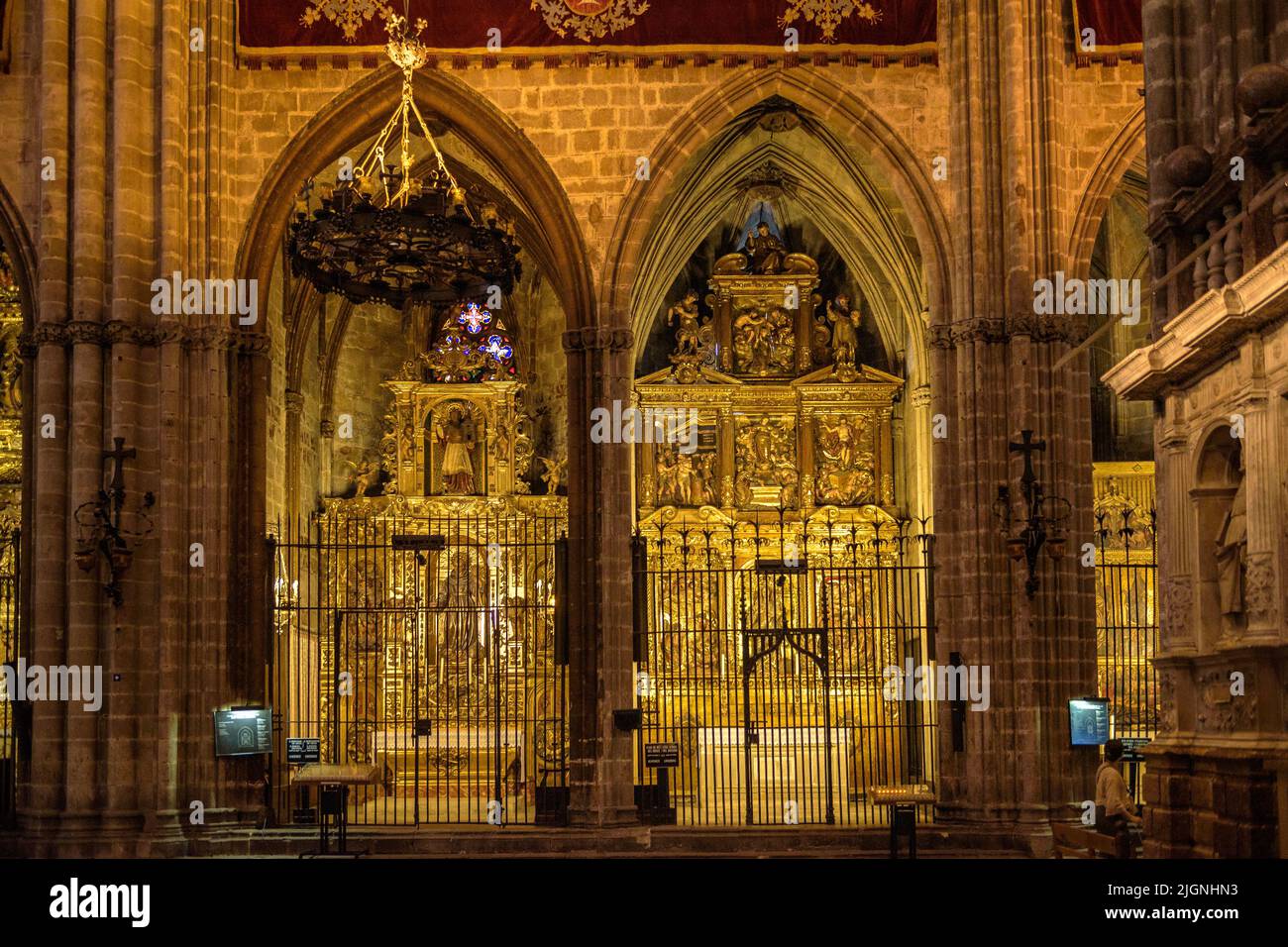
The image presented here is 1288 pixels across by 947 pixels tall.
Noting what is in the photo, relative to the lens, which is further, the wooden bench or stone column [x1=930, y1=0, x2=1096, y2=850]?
stone column [x1=930, y1=0, x2=1096, y2=850]

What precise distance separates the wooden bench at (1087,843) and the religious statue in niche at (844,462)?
40.0 ft

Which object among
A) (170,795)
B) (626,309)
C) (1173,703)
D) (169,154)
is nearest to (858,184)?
(626,309)

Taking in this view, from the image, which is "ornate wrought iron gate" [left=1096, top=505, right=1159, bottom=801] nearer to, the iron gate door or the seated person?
the iron gate door

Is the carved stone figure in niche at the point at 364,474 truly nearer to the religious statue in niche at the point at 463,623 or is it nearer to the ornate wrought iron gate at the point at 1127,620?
the religious statue in niche at the point at 463,623

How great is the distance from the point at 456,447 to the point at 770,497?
15.3 feet

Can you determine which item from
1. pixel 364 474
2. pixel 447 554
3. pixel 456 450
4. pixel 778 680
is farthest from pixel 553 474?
pixel 778 680

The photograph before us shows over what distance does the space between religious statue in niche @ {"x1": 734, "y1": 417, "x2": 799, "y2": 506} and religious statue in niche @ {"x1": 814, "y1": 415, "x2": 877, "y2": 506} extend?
409 millimetres

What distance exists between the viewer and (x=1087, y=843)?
12.9 meters

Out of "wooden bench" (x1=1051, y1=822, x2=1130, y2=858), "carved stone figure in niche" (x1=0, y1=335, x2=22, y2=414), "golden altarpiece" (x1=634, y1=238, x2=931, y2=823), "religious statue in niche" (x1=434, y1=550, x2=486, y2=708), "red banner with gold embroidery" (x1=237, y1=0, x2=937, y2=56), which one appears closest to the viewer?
"wooden bench" (x1=1051, y1=822, x2=1130, y2=858)

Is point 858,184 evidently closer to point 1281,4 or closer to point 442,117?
point 442,117

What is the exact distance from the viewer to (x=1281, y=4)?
36.5ft

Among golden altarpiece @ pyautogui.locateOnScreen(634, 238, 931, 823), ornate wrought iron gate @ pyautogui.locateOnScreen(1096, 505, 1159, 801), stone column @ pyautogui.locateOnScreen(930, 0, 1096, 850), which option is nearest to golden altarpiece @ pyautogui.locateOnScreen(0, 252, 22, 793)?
golden altarpiece @ pyautogui.locateOnScreen(634, 238, 931, 823)

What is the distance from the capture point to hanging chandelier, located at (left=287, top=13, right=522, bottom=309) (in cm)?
1522

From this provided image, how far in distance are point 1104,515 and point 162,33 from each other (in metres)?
→ 14.0
